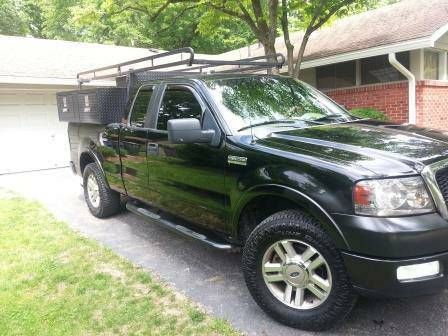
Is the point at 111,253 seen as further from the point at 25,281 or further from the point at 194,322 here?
the point at 194,322

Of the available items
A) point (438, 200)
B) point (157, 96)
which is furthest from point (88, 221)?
point (438, 200)

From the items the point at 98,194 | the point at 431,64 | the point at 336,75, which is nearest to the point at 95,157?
the point at 98,194

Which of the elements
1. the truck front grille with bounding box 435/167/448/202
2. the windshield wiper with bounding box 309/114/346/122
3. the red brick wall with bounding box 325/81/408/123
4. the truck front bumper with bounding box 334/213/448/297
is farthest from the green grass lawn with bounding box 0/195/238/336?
the red brick wall with bounding box 325/81/408/123

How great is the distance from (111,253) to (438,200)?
3576mm

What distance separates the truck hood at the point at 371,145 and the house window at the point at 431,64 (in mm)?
8533

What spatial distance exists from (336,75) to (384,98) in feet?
6.82

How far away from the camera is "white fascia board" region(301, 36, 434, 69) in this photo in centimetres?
950

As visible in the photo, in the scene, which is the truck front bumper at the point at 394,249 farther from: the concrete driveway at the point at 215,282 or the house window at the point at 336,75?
the house window at the point at 336,75

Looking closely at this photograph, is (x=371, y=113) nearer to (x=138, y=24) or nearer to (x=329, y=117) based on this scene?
(x=329, y=117)

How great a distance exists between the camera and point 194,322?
341cm

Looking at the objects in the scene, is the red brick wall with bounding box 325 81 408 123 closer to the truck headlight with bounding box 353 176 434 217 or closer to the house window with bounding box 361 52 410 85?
the house window with bounding box 361 52 410 85

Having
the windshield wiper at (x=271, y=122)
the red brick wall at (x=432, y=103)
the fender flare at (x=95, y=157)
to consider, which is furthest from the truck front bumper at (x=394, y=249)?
the red brick wall at (x=432, y=103)

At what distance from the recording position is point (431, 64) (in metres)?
11.6

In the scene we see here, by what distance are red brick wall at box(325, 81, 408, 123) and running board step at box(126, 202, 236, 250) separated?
7.76m
